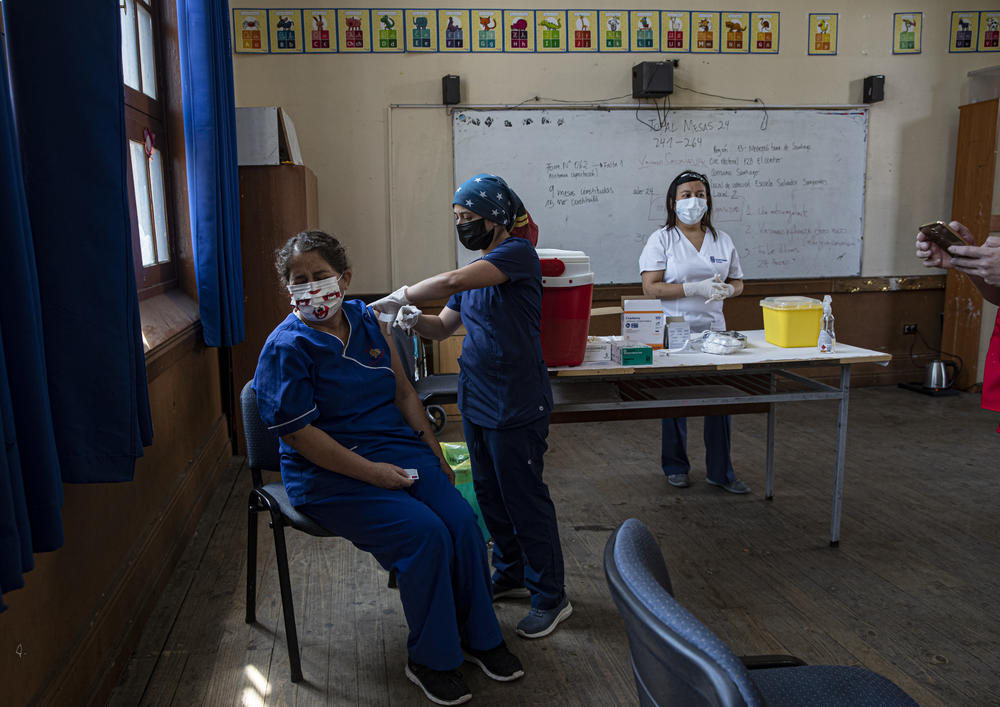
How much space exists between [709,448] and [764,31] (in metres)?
3.10

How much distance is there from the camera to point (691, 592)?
2.49m

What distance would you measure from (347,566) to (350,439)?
89 centimetres

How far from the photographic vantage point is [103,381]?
1.51 m

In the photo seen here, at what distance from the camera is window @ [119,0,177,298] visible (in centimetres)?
292

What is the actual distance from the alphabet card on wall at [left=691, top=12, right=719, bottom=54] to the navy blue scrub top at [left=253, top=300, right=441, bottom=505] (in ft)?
12.4

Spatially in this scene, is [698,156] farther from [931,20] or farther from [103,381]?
[103,381]

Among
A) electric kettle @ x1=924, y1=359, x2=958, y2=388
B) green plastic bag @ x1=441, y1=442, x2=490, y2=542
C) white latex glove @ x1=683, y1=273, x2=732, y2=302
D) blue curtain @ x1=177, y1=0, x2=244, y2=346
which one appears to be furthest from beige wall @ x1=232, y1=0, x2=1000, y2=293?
green plastic bag @ x1=441, y1=442, x2=490, y2=542

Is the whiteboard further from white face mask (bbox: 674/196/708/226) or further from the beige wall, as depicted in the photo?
white face mask (bbox: 674/196/708/226)

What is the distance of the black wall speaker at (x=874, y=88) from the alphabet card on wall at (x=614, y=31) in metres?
1.67

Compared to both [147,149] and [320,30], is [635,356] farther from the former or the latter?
[320,30]

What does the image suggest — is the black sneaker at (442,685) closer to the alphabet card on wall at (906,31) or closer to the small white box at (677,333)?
the small white box at (677,333)

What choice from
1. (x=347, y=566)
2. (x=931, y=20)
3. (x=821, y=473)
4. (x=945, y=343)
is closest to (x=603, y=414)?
(x=347, y=566)

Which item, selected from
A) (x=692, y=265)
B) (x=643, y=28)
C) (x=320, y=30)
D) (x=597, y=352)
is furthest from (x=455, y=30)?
(x=597, y=352)

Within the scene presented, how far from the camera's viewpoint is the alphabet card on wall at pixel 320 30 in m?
4.57
